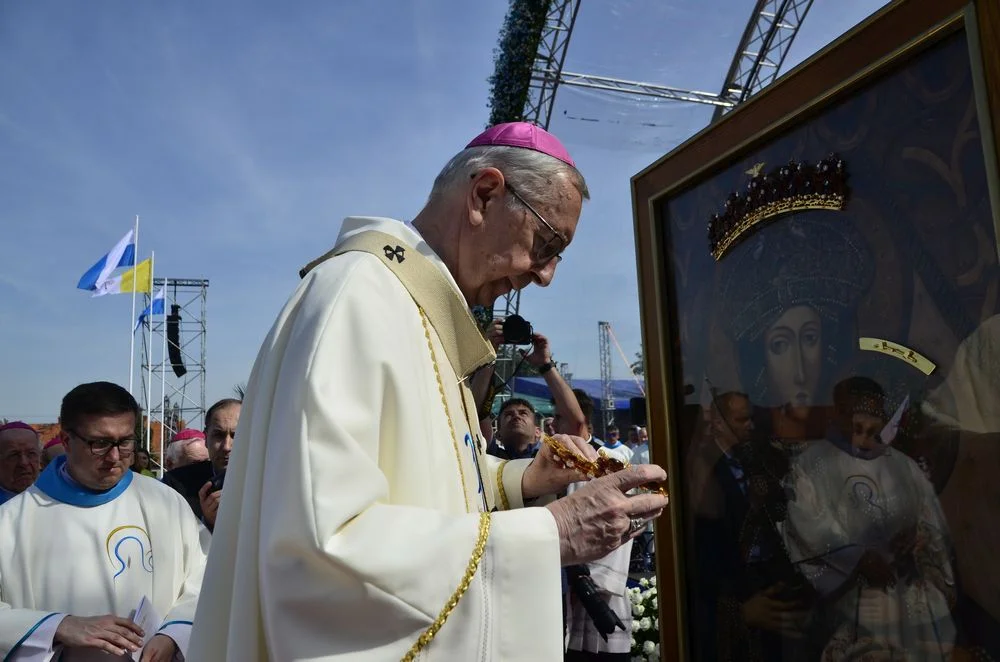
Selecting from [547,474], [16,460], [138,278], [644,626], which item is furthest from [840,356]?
[138,278]

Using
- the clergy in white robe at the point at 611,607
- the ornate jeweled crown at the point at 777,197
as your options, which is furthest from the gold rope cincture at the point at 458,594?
the clergy in white robe at the point at 611,607

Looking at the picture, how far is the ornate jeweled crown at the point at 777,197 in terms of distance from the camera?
1.81 m

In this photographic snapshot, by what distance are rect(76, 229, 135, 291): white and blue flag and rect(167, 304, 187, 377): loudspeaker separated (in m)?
3.83

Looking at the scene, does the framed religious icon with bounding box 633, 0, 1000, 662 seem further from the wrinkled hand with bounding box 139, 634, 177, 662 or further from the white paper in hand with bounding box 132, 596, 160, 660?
the white paper in hand with bounding box 132, 596, 160, 660

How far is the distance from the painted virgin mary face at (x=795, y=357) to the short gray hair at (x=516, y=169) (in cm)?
70

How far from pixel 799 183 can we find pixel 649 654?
251cm

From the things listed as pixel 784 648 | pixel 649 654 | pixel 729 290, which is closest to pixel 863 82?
pixel 729 290

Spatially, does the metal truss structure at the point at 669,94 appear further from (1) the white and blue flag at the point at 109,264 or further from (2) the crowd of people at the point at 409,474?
(1) the white and blue flag at the point at 109,264

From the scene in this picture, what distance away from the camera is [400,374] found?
1.48 metres

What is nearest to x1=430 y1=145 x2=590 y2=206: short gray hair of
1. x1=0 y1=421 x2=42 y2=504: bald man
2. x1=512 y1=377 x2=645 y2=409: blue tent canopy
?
x1=0 y1=421 x2=42 y2=504: bald man

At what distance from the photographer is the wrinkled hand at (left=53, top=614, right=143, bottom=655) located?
A: 2.71 metres

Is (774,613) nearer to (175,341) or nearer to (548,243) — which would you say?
(548,243)

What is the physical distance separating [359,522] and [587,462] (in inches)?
35.2

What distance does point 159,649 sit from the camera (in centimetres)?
281
